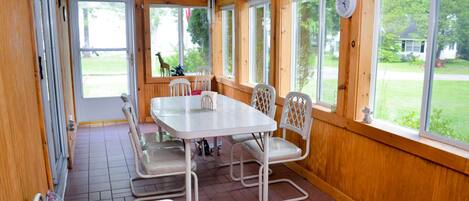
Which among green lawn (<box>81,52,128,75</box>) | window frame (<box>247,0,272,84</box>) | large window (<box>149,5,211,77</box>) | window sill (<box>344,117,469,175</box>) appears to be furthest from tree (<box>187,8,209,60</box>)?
window sill (<box>344,117,469,175</box>)

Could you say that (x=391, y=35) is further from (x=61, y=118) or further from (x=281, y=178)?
(x=61, y=118)

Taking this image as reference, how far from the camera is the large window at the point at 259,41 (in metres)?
4.30

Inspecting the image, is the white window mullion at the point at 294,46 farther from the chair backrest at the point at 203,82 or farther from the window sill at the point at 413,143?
the chair backrest at the point at 203,82

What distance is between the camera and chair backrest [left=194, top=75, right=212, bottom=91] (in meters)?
5.45

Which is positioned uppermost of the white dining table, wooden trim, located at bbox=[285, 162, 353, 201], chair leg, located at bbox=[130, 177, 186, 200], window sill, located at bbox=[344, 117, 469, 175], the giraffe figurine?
the giraffe figurine

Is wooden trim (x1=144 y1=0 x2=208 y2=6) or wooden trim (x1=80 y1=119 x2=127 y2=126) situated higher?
wooden trim (x1=144 y1=0 x2=208 y2=6)

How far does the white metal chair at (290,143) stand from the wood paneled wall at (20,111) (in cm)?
149

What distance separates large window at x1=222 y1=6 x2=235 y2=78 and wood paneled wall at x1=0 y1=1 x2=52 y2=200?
3.41 metres

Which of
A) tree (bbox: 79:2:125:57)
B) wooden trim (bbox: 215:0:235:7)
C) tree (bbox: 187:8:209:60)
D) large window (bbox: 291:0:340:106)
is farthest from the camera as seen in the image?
tree (bbox: 187:8:209:60)

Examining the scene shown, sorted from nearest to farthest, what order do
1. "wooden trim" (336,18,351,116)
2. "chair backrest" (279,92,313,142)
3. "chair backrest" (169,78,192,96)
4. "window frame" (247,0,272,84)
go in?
1. "wooden trim" (336,18,351,116)
2. "chair backrest" (279,92,313,142)
3. "chair backrest" (169,78,192,96)
4. "window frame" (247,0,272,84)

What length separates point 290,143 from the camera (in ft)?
9.88

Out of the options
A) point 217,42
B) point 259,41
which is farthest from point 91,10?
point 259,41

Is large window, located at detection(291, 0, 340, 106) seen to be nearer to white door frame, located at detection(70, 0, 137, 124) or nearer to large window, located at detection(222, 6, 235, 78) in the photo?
large window, located at detection(222, 6, 235, 78)

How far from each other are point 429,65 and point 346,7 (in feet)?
2.43
